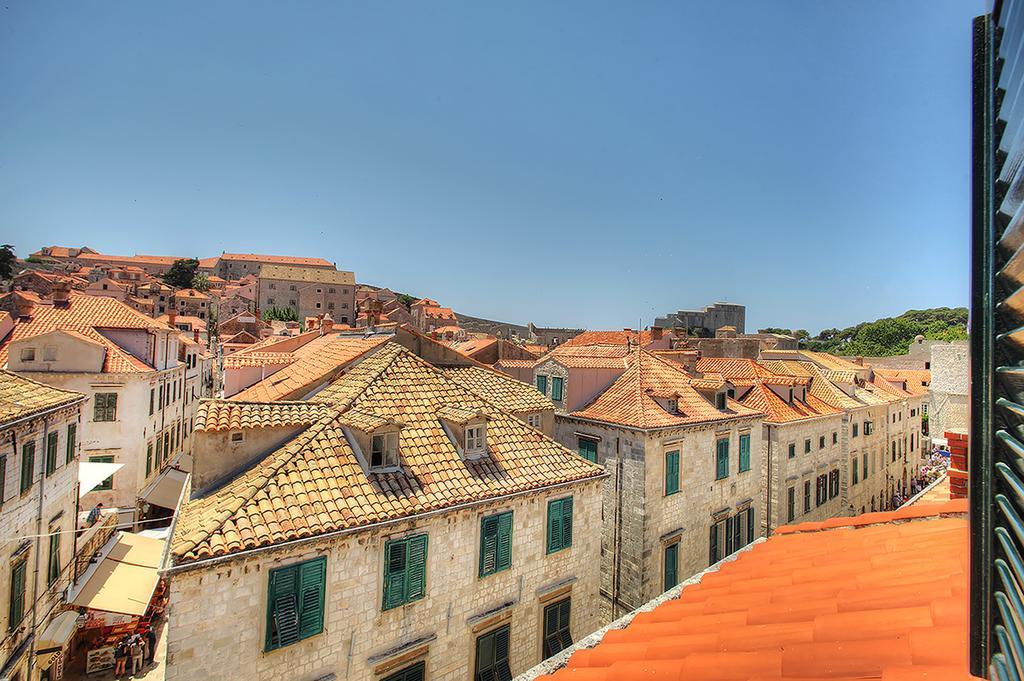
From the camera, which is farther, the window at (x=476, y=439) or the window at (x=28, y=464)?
the window at (x=28, y=464)

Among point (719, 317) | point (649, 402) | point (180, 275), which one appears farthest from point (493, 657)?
point (180, 275)

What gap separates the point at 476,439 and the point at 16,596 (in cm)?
1082

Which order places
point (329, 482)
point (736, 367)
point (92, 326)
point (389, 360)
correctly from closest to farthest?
point (329, 482)
point (389, 360)
point (92, 326)
point (736, 367)

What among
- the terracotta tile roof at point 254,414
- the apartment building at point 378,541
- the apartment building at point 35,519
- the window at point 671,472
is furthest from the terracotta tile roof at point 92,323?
the window at point 671,472

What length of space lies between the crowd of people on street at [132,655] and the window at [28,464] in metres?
5.62

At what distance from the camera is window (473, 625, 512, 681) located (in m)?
9.98

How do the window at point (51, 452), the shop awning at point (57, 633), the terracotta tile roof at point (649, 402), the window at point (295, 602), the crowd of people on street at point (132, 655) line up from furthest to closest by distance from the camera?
the terracotta tile roof at point (649, 402), the crowd of people on street at point (132, 655), the window at point (51, 452), the shop awning at point (57, 633), the window at point (295, 602)

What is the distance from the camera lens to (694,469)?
652 inches

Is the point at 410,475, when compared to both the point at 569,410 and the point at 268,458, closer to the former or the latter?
the point at 268,458

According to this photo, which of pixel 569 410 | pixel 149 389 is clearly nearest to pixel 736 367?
pixel 569 410

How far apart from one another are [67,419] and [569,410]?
583 inches

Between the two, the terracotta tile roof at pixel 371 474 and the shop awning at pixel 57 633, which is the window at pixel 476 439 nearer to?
the terracotta tile roof at pixel 371 474

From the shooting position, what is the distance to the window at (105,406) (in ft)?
68.2

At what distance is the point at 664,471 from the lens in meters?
15.5
